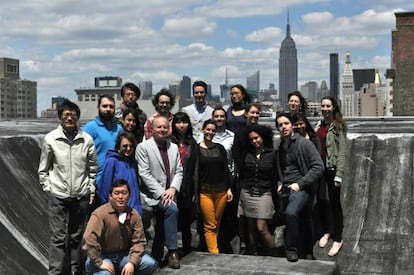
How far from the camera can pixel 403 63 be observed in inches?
1558

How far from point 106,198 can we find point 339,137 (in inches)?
107

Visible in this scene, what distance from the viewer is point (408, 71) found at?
39.4 meters

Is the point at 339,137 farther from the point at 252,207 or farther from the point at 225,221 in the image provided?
the point at 225,221

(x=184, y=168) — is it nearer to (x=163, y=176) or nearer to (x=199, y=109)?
(x=163, y=176)

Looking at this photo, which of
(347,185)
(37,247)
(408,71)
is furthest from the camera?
(408,71)

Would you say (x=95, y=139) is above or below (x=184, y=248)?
above

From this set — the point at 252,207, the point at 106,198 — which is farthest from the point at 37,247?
the point at 252,207

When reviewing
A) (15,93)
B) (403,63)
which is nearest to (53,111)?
(403,63)

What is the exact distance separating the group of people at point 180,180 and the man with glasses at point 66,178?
11 mm

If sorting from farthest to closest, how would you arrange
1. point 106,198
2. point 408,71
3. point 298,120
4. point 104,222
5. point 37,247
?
point 408,71
point 37,247
point 298,120
point 106,198
point 104,222

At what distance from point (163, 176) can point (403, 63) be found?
37.1 m

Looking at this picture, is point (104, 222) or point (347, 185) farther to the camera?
point (347, 185)

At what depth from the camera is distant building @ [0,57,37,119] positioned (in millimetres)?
164250

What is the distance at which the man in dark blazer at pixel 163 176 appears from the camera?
5922 millimetres
